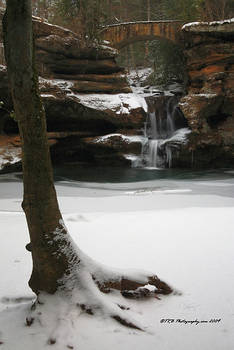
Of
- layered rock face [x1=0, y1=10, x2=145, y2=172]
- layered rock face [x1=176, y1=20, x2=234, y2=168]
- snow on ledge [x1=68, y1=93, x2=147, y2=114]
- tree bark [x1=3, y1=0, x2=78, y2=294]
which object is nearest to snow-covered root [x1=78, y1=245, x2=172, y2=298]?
tree bark [x1=3, y1=0, x2=78, y2=294]

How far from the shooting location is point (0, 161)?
498 inches

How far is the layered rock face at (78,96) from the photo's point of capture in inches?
559

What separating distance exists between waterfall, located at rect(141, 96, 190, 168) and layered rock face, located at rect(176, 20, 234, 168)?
26.2 inches

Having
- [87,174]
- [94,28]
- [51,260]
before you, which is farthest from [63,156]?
[51,260]

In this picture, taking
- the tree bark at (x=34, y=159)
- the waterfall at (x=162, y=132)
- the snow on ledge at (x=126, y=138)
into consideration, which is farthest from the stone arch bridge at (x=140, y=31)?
the tree bark at (x=34, y=159)

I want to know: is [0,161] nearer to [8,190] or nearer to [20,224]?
[8,190]

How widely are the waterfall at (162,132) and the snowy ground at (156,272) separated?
9.90 meters

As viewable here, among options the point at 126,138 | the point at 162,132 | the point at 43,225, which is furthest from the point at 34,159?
the point at 162,132

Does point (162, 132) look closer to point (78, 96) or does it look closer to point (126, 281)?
point (78, 96)

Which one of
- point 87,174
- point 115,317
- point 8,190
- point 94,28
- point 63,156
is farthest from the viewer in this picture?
point 63,156

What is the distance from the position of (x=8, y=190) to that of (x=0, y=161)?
13.3 feet

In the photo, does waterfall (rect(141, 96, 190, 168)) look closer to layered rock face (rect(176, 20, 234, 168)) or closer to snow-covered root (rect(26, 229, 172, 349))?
layered rock face (rect(176, 20, 234, 168))

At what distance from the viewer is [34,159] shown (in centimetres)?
195

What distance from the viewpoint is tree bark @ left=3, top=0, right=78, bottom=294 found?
1803mm
